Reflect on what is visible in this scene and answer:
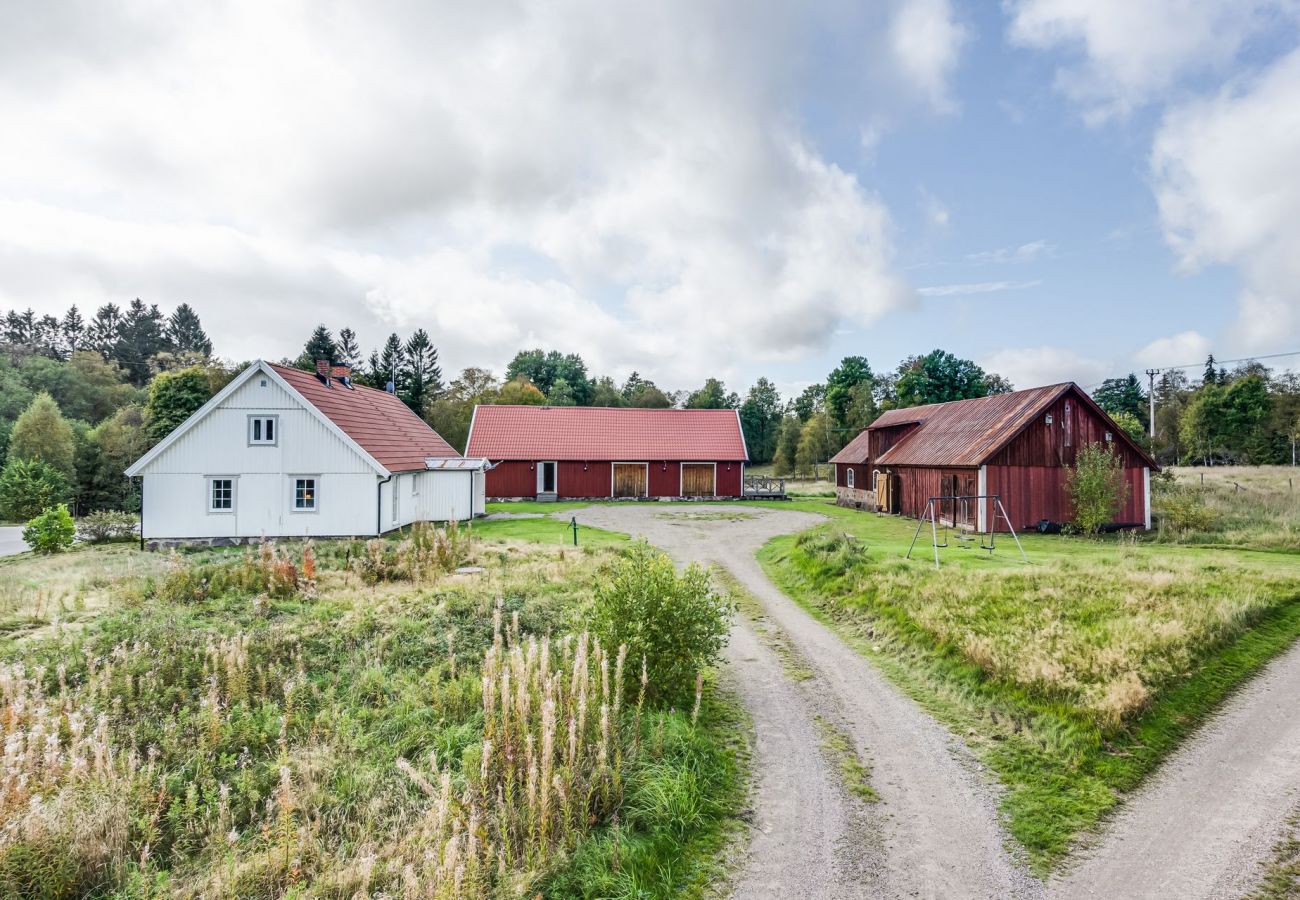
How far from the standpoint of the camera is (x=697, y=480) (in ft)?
133

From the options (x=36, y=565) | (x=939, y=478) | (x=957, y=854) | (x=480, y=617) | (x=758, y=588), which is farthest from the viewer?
(x=939, y=478)

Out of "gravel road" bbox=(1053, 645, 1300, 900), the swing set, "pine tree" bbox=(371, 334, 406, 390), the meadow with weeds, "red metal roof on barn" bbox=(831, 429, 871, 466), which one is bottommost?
"gravel road" bbox=(1053, 645, 1300, 900)

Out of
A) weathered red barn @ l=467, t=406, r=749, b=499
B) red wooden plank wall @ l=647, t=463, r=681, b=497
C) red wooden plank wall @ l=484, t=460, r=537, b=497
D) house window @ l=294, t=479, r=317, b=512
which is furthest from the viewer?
red wooden plank wall @ l=647, t=463, r=681, b=497

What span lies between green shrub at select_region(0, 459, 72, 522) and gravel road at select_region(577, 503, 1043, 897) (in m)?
39.5

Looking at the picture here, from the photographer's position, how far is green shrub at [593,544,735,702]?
7859 millimetres

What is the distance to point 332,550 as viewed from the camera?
1855 cm

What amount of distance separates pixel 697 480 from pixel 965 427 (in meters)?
16.9

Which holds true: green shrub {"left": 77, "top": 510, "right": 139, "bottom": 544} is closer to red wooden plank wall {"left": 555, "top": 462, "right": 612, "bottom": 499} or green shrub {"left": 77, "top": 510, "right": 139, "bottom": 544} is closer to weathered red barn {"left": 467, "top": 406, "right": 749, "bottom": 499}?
weathered red barn {"left": 467, "top": 406, "right": 749, "bottom": 499}

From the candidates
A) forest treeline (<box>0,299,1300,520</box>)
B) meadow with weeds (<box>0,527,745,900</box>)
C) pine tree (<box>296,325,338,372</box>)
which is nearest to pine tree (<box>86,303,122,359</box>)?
forest treeline (<box>0,299,1300,520</box>)

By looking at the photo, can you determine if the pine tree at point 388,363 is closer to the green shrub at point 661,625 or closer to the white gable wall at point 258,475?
the white gable wall at point 258,475

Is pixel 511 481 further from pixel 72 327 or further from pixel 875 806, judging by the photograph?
pixel 72 327

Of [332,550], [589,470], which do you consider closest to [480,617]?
[332,550]

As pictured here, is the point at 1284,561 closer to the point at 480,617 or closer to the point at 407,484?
the point at 480,617

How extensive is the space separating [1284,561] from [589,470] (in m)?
31.3
